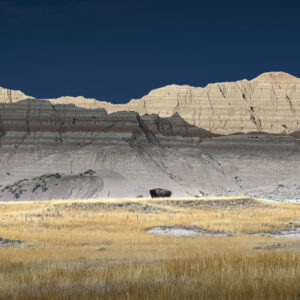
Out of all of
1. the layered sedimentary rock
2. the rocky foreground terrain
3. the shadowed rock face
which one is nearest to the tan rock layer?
the layered sedimentary rock

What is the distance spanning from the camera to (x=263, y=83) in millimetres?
167625

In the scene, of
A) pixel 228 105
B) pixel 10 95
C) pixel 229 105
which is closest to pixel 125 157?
pixel 228 105

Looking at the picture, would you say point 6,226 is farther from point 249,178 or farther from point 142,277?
point 249,178

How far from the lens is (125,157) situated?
97.1 m

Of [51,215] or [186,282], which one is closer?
[186,282]

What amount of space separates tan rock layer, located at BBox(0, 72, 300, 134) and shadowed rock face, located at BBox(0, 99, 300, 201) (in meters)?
26.8

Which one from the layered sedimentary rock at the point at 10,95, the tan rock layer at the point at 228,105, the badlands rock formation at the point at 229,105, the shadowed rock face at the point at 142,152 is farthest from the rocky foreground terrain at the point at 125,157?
the layered sedimentary rock at the point at 10,95

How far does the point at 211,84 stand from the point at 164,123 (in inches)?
2124

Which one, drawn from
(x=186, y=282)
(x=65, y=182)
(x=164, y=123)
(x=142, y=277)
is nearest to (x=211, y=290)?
(x=186, y=282)

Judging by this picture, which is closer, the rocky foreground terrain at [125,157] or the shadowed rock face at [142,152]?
the rocky foreground terrain at [125,157]

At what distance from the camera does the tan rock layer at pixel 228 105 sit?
146 meters

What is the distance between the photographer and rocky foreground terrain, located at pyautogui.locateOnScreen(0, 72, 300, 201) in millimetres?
79125

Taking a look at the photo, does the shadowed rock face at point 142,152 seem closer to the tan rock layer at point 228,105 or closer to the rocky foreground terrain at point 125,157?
the rocky foreground terrain at point 125,157

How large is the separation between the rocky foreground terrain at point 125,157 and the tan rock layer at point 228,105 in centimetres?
1643
